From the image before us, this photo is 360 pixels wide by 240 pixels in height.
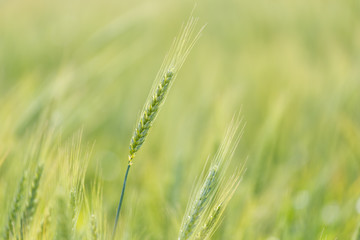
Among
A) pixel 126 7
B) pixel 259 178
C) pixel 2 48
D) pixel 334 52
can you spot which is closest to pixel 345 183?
pixel 259 178

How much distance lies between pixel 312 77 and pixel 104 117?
1.05 m

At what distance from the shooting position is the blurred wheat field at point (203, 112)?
107cm

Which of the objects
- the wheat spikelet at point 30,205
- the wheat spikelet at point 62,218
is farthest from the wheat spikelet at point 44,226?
the wheat spikelet at point 62,218

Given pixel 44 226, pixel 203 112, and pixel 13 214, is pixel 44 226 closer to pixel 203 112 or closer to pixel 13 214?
pixel 13 214

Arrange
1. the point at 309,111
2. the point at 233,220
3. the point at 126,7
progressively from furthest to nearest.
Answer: the point at 126,7 < the point at 309,111 < the point at 233,220

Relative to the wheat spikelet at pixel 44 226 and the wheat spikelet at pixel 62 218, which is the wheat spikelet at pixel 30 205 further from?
the wheat spikelet at pixel 62 218

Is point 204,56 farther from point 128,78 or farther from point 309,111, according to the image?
point 309,111

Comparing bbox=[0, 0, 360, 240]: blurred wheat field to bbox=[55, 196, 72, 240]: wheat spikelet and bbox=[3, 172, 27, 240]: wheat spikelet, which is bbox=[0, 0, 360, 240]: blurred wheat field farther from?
bbox=[55, 196, 72, 240]: wheat spikelet

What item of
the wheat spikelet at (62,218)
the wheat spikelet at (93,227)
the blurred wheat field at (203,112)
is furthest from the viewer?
the blurred wheat field at (203,112)

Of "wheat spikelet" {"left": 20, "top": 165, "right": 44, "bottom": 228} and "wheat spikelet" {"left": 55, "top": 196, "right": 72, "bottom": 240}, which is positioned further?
"wheat spikelet" {"left": 20, "top": 165, "right": 44, "bottom": 228}

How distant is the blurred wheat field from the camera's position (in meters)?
1.07

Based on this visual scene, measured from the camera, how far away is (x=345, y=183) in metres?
1.38

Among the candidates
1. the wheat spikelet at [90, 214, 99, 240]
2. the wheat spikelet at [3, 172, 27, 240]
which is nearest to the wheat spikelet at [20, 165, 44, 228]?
the wheat spikelet at [3, 172, 27, 240]

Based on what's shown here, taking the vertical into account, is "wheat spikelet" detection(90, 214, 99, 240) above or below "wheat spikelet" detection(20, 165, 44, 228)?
below
